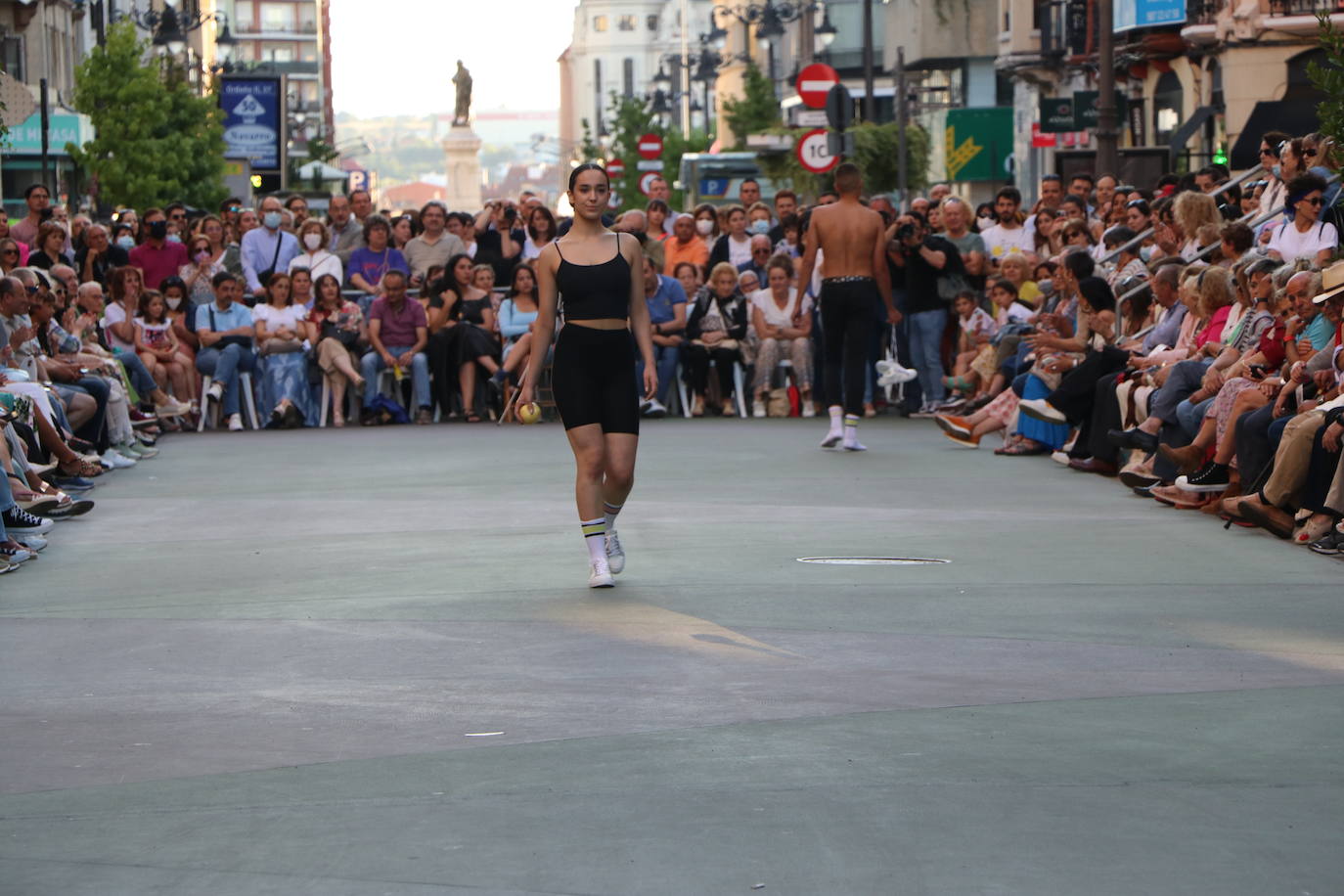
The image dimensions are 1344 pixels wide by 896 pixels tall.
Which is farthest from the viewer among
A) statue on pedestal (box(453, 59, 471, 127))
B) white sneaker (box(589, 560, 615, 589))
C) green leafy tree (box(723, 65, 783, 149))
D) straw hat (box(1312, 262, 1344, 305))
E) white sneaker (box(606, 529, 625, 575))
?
statue on pedestal (box(453, 59, 471, 127))

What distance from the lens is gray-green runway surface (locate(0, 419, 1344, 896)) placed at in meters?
5.43

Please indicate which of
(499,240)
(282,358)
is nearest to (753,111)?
(499,240)

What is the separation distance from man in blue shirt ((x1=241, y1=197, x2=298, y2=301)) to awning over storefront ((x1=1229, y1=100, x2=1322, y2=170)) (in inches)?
711

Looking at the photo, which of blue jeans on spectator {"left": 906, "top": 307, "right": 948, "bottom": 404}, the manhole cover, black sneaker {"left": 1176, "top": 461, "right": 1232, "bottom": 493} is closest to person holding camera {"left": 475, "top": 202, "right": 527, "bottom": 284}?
blue jeans on spectator {"left": 906, "top": 307, "right": 948, "bottom": 404}

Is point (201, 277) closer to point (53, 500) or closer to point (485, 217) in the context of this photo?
point (485, 217)

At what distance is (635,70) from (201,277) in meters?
158

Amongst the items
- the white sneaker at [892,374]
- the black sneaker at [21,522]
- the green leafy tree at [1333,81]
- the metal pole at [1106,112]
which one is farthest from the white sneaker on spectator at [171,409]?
the metal pole at [1106,112]

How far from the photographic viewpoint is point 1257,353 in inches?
512

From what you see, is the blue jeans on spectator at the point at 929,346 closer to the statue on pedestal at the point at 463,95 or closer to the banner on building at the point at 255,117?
the banner on building at the point at 255,117

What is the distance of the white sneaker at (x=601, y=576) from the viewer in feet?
33.5

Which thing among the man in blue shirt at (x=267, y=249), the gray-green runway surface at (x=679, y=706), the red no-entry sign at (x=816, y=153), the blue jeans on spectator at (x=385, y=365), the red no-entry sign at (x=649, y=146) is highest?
the red no-entry sign at (x=649, y=146)

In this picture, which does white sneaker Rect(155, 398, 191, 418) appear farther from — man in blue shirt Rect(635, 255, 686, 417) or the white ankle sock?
the white ankle sock

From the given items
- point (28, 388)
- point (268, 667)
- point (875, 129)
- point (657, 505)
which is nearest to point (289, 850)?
point (268, 667)

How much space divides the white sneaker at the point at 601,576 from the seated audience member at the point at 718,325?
1150 cm
